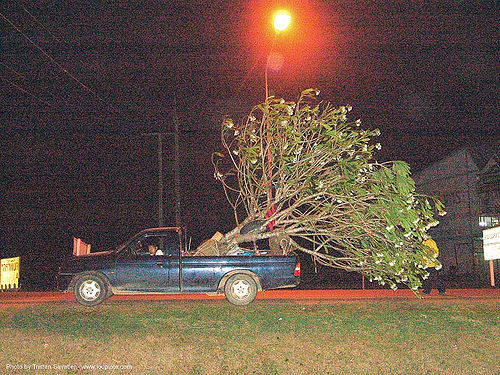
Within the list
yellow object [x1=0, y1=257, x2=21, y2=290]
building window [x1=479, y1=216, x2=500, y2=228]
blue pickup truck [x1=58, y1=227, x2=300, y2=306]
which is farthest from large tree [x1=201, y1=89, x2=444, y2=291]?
building window [x1=479, y1=216, x2=500, y2=228]

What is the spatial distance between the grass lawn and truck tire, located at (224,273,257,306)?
31 cm

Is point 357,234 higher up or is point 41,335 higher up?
point 357,234

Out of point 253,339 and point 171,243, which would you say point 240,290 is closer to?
point 171,243

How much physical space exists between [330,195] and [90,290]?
5.93 meters

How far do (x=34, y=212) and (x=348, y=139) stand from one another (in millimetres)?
64978

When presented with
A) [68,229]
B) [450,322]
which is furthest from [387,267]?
[68,229]

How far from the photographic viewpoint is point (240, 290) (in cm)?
1126

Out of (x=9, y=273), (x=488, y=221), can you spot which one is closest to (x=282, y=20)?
(x=9, y=273)

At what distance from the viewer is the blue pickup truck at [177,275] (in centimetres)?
1127

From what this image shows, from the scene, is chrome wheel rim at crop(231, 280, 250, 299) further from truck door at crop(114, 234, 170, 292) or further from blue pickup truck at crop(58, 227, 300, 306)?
truck door at crop(114, 234, 170, 292)

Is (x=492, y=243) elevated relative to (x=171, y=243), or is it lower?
lower

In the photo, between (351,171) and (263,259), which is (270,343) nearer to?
(263,259)

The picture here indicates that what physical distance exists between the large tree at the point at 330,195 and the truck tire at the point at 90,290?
3129 millimetres

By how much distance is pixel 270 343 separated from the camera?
7.87 metres
